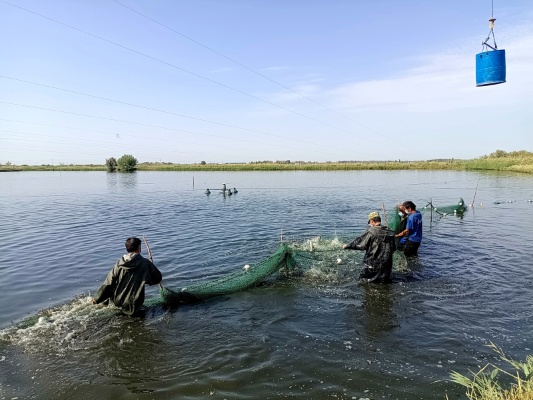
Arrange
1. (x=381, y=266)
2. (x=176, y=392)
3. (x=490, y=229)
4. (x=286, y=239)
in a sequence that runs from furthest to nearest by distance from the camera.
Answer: (x=490, y=229), (x=286, y=239), (x=381, y=266), (x=176, y=392)

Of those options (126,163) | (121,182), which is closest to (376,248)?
(121,182)

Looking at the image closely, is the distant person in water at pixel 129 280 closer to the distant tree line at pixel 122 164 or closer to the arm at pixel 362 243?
the arm at pixel 362 243

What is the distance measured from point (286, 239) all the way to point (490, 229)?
960cm

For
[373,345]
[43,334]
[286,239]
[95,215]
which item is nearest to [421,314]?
[373,345]

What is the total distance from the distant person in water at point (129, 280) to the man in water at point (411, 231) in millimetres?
7269

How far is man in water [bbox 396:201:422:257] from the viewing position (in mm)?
10805

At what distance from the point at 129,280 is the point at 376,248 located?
5453 mm

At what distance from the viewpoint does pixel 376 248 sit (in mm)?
8438

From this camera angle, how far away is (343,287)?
8.90 meters

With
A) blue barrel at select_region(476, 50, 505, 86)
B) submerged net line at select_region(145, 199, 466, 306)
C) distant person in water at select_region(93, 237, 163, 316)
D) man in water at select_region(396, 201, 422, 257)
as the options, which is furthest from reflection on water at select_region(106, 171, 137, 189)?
blue barrel at select_region(476, 50, 505, 86)

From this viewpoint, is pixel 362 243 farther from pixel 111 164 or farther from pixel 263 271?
pixel 111 164

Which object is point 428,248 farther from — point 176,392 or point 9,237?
point 9,237

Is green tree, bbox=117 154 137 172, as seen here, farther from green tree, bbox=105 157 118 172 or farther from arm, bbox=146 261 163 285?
arm, bbox=146 261 163 285

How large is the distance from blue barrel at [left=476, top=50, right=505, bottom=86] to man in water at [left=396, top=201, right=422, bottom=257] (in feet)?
13.8
